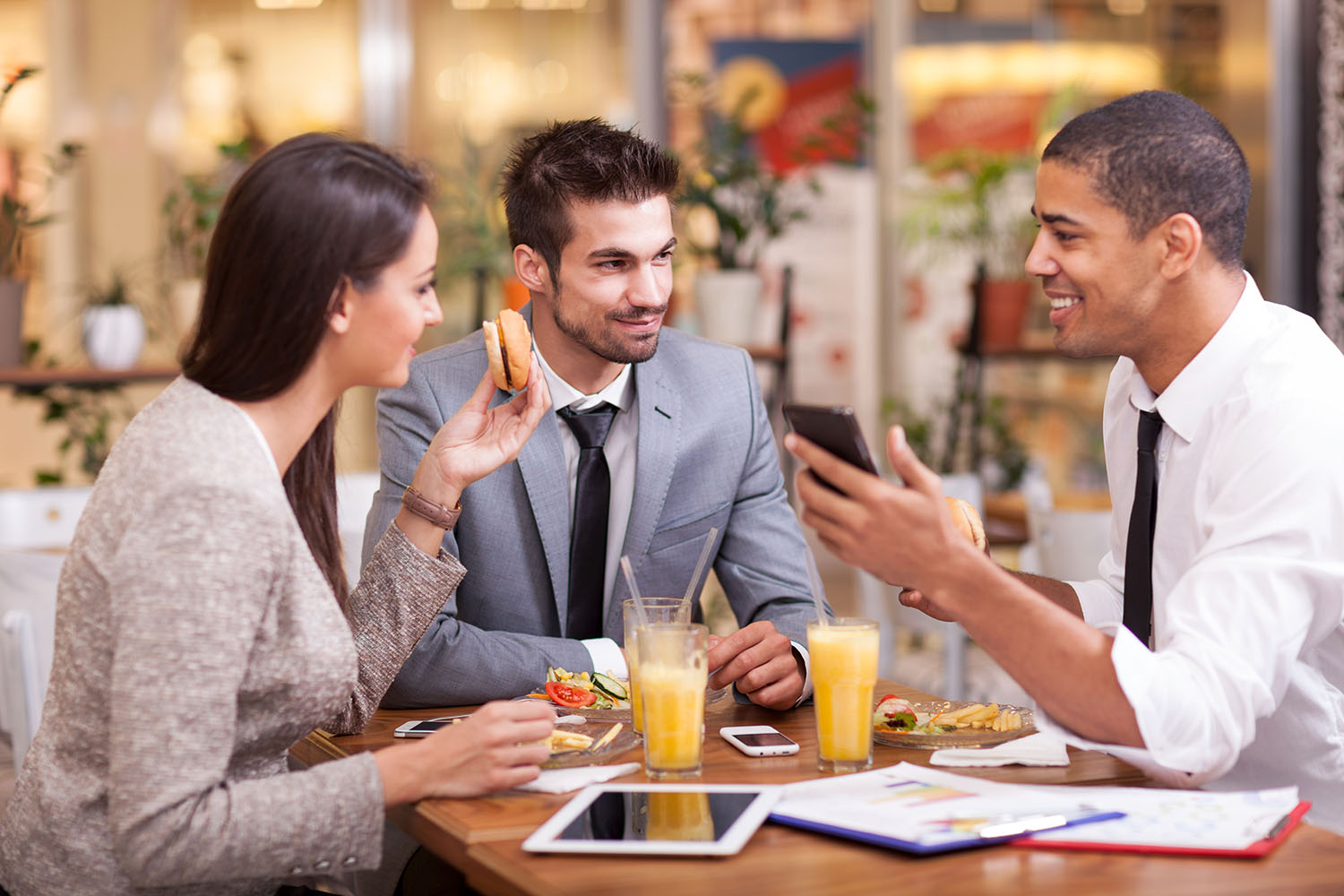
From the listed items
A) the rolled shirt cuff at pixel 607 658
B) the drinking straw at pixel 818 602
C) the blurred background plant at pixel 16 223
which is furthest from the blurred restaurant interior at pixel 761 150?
the rolled shirt cuff at pixel 607 658

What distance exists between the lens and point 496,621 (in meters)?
2.16

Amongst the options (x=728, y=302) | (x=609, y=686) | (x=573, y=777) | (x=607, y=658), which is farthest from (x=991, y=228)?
(x=573, y=777)

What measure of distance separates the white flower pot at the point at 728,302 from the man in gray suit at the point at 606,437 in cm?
148

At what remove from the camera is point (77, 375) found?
12.2ft

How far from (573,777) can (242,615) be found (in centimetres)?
38

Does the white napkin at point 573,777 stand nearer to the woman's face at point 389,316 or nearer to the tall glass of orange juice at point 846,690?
the tall glass of orange juice at point 846,690

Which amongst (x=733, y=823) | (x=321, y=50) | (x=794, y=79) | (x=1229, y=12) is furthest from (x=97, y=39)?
(x=733, y=823)

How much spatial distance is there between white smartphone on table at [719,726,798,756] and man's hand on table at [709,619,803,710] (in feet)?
0.26

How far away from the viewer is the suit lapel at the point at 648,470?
2.20 m

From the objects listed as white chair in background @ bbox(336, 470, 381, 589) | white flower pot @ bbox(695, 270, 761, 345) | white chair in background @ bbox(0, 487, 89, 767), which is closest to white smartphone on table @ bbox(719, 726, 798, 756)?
white chair in background @ bbox(0, 487, 89, 767)

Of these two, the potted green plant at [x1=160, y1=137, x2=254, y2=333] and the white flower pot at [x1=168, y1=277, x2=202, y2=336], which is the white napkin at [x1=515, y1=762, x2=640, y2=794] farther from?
the white flower pot at [x1=168, y1=277, x2=202, y2=336]

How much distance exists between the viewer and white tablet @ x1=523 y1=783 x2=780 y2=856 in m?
1.24

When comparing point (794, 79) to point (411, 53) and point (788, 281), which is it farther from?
point (788, 281)

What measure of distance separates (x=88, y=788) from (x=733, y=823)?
651 mm
